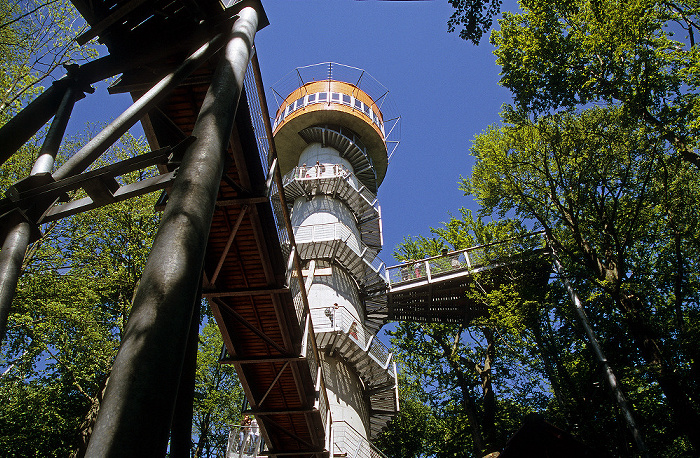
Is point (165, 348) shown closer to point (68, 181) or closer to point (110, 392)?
point (110, 392)

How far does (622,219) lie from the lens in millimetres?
14852

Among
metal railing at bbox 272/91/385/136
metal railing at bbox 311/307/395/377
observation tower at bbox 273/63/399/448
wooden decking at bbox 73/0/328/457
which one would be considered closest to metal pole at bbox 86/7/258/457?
wooden decking at bbox 73/0/328/457

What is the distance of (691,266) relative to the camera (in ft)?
45.3

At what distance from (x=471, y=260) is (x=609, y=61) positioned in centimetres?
914

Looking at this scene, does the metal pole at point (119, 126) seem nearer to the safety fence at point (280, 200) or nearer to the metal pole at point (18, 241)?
the metal pole at point (18, 241)

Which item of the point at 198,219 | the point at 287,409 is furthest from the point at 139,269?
the point at 198,219

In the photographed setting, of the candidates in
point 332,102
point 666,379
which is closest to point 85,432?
point 666,379

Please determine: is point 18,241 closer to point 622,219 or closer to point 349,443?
point 349,443

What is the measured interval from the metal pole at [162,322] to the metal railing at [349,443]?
500 inches

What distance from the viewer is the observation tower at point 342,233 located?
1745 cm

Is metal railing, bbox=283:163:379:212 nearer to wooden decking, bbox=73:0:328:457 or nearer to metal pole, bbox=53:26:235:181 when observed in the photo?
wooden decking, bbox=73:0:328:457

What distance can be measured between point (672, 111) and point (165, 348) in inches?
630

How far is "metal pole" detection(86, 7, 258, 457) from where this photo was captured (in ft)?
7.73

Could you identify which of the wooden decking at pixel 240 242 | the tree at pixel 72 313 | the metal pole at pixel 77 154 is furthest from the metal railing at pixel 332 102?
the metal pole at pixel 77 154
